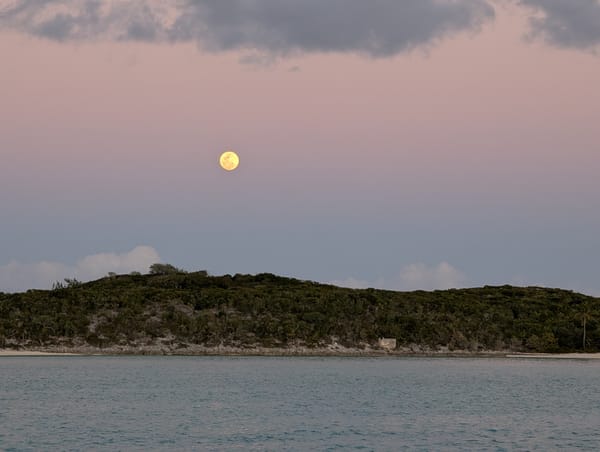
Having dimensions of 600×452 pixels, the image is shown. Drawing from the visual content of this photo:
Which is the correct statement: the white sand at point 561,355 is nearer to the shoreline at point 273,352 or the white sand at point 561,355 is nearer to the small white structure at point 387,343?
the shoreline at point 273,352

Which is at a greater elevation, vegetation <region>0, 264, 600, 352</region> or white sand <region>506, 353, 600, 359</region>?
vegetation <region>0, 264, 600, 352</region>

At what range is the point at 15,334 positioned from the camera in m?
178

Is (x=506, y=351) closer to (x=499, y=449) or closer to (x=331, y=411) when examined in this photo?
(x=331, y=411)

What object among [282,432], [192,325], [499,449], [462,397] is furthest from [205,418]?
[192,325]

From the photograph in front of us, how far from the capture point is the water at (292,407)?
2382 inches

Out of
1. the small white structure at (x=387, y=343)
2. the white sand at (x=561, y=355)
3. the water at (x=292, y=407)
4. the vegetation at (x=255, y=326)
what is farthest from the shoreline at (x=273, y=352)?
the water at (x=292, y=407)

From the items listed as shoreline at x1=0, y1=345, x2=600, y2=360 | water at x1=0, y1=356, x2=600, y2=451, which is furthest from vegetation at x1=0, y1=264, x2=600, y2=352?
water at x1=0, y1=356, x2=600, y2=451

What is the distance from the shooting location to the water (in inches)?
2382

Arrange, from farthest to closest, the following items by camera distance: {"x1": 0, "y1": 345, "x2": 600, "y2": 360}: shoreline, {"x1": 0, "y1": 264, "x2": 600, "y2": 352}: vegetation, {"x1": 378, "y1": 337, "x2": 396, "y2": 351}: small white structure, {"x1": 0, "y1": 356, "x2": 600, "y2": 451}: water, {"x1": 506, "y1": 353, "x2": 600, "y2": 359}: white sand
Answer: {"x1": 506, "y1": 353, "x2": 600, "y2": 359}: white sand
{"x1": 378, "y1": 337, "x2": 396, "y2": 351}: small white structure
{"x1": 0, "y1": 264, "x2": 600, "y2": 352}: vegetation
{"x1": 0, "y1": 345, "x2": 600, "y2": 360}: shoreline
{"x1": 0, "y1": 356, "x2": 600, "y2": 451}: water

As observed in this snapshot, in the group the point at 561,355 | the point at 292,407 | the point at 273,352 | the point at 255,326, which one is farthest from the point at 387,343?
the point at 292,407

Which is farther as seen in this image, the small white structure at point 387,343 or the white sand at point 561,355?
the white sand at point 561,355

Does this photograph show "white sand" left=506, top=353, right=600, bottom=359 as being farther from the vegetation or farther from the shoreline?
the vegetation

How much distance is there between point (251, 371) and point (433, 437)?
71579mm

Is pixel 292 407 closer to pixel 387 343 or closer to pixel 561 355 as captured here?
pixel 387 343
